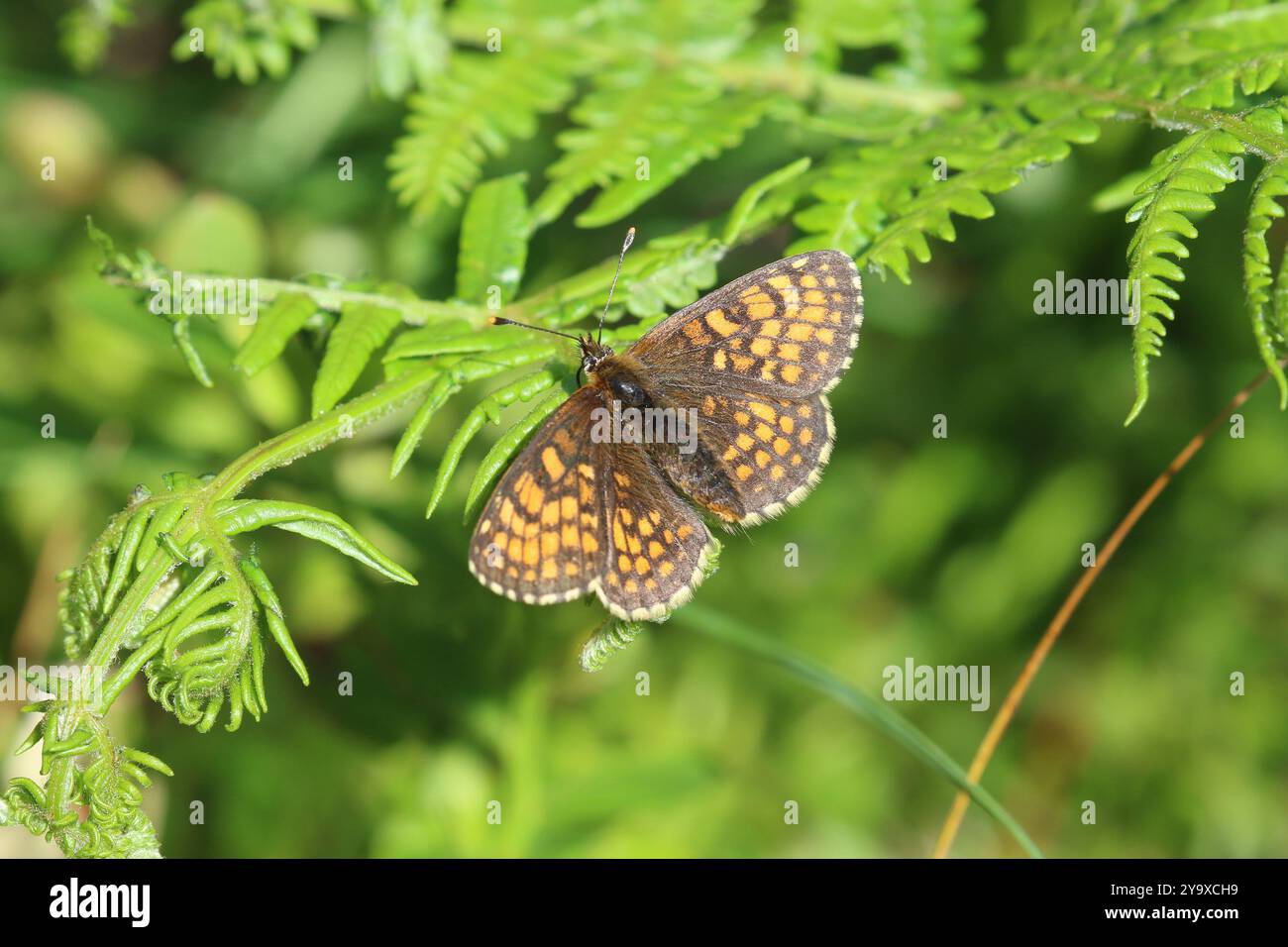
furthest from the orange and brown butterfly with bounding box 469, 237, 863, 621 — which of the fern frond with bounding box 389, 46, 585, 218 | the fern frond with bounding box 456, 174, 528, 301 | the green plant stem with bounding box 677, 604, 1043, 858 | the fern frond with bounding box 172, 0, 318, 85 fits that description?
the fern frond with bounding box 172, 0, 318, 85

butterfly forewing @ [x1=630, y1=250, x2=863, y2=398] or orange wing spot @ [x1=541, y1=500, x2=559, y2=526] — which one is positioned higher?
butterfly forewing @ [x1=630, y1=250, x2=863, y2=398]

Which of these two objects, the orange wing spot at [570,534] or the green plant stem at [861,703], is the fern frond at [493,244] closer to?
the orange wing spot at [570,534]

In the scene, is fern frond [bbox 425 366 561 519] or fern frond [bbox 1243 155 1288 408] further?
→ fern frond [bbox 425 366 561 519]

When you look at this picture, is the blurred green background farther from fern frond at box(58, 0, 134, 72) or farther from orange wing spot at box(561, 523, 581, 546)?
orange wing spot at box(561, 523, 581, 546)

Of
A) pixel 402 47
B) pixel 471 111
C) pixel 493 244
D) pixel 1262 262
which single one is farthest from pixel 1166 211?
pixel 402 47

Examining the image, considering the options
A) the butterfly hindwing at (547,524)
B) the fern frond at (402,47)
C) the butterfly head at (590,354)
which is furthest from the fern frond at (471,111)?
the butterfly hindwing at (547,524)
